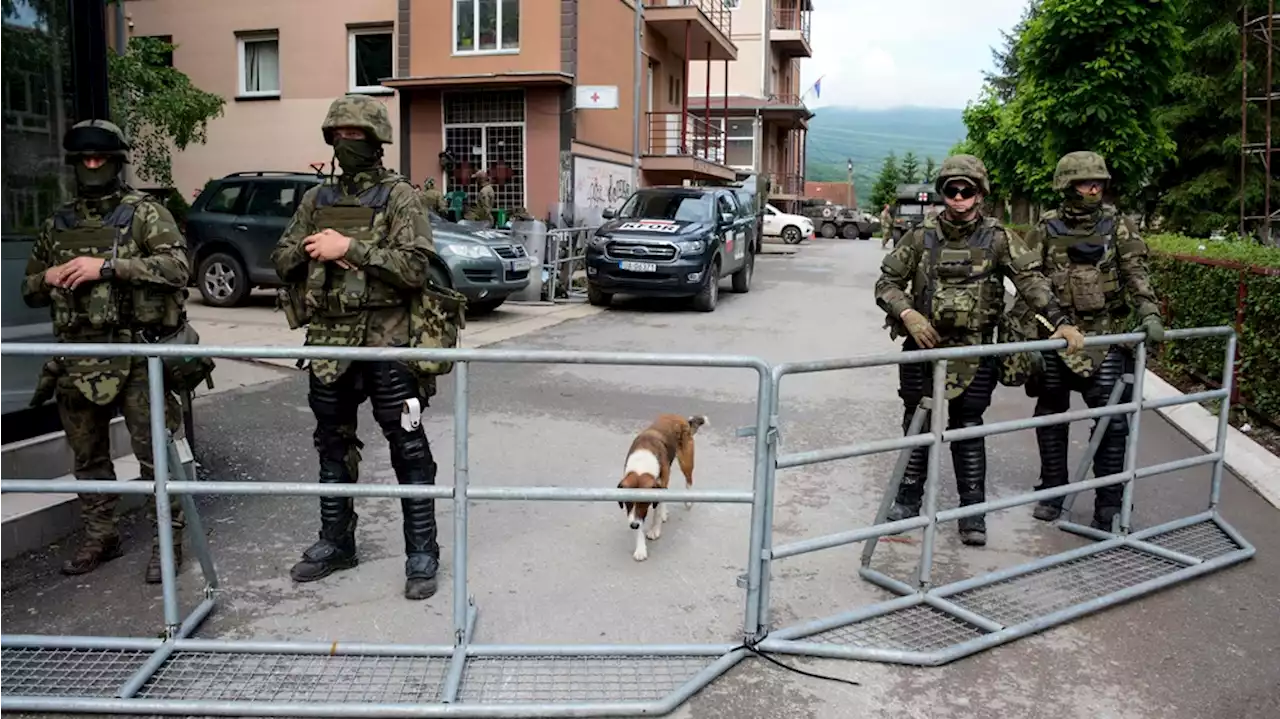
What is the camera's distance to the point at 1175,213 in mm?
21875

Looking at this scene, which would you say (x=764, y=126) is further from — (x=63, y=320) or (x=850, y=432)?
(x=63, y=320)

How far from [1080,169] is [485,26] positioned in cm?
1638

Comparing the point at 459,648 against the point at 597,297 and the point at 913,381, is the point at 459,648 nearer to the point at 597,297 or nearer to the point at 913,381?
the point at 913,381

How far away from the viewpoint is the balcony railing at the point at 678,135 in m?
24.5

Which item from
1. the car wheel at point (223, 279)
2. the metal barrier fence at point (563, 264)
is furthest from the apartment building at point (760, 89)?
the car wheel at point (223, 279)

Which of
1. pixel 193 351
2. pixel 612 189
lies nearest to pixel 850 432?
pixel 193 351

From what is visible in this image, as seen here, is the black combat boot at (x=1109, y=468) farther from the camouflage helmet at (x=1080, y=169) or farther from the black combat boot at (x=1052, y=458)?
the camouflage helmet at (x=1080, y=169)

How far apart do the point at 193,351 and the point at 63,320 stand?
132 cm

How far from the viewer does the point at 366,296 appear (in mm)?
4105

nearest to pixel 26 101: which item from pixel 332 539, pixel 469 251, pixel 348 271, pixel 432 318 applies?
pixel 348 271

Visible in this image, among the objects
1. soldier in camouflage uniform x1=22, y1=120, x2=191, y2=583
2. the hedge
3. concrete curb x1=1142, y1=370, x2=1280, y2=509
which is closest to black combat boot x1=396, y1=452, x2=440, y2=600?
soldier in camouflage uniform x1=22, y1=120, x2=191, y2=583

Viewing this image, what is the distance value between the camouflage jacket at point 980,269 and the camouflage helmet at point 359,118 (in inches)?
96.5

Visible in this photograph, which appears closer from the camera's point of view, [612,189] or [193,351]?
[193,351]

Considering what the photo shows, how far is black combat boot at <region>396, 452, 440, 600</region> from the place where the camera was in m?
4.18
